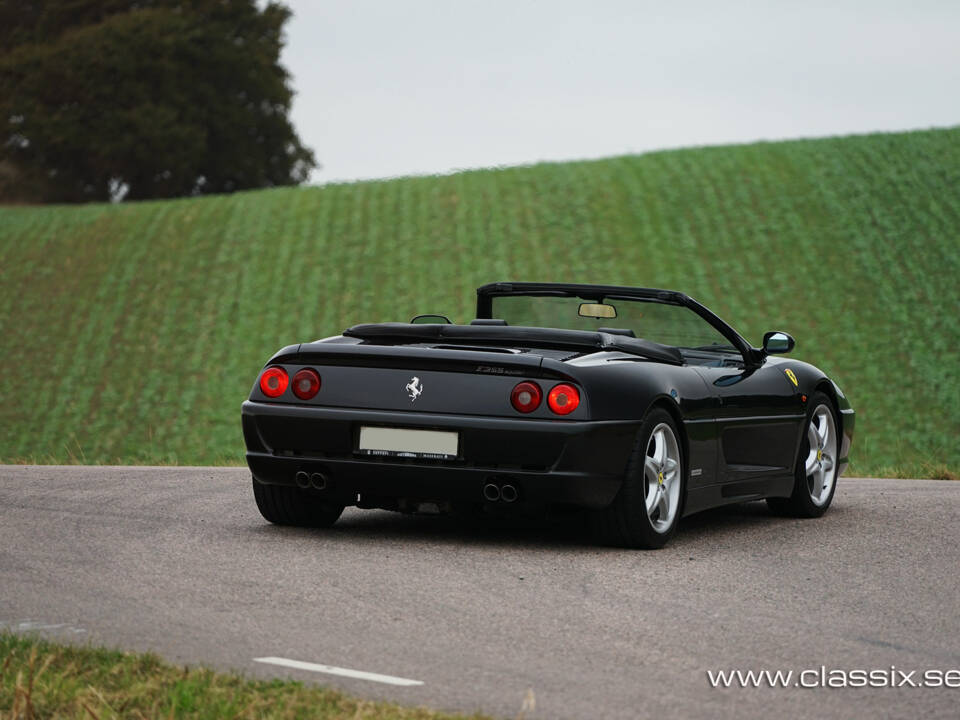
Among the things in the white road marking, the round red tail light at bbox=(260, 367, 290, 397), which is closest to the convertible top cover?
the round red tail light at bbox=(260, 367, 290, 397)

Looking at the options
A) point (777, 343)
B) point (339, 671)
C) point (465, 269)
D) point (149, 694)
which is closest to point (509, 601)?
point (339, 671)

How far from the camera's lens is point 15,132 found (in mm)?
46875

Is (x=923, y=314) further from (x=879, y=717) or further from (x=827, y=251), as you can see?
(x=879, y=717)

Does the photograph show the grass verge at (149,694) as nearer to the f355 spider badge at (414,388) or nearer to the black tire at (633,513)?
the f355 spider badge at (414,388)

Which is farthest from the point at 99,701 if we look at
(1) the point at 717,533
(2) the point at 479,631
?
(1) the point at 717,533

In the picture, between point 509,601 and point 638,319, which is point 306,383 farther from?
point 638,319

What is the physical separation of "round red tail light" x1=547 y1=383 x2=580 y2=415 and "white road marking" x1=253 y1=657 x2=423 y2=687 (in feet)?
8.07

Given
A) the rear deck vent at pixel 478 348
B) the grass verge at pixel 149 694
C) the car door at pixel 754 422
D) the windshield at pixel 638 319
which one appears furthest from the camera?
the windshield at pixel 638 319

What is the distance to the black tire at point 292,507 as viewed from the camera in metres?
7.33

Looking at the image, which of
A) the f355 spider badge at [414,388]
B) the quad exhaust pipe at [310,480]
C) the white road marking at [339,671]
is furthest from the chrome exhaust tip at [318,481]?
the white road marking at [339,671]

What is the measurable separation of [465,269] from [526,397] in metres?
23.3

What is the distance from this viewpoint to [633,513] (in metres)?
6.75

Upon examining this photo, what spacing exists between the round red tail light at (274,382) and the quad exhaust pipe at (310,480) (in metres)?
0.42

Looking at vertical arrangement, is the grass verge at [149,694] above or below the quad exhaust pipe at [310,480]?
above
